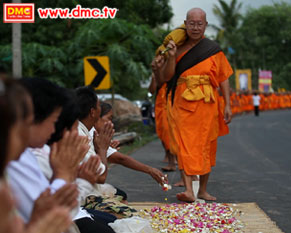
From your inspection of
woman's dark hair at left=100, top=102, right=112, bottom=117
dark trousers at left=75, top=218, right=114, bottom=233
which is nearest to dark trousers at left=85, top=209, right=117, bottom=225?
dark trousers at left=75, top=218, right=114, bottom=233

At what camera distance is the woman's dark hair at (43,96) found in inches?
92.7

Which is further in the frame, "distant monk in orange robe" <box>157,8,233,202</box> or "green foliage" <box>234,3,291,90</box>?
"green foliage" <box>234,3,291,90</box>

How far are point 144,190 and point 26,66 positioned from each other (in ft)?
27.5

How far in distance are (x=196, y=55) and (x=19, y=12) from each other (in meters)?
5.98

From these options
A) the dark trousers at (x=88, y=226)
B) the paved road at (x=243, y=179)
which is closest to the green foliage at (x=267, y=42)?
the paved road at (x=243, y=179)

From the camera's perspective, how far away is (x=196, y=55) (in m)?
6.40

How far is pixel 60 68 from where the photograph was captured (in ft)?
48.3

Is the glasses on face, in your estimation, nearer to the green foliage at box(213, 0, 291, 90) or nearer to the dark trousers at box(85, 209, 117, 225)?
the dark trousers at box(85, 209, 117, 225)

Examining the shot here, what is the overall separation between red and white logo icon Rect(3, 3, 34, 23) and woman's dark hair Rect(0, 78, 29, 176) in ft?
32.2

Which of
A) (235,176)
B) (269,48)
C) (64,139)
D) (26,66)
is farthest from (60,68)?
(269,48)

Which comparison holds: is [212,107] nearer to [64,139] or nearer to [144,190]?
[144,190]

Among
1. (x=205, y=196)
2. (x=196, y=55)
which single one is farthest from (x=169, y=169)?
(x=196, y=55)

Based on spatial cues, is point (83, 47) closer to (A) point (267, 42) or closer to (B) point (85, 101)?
(B) point (85, 101)

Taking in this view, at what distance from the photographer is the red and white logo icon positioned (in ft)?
36.7
